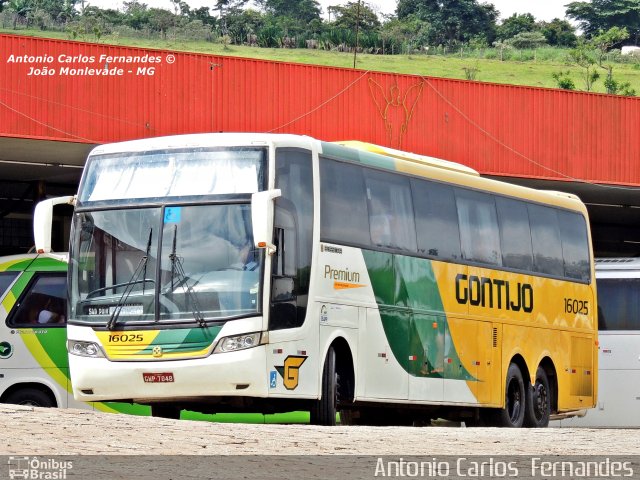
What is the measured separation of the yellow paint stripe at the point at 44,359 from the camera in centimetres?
1742

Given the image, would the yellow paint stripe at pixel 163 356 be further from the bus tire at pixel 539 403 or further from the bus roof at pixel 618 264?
the bus roof at pixel 618 264

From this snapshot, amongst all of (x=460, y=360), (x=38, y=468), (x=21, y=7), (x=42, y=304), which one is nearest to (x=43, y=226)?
(x=42, y=304)

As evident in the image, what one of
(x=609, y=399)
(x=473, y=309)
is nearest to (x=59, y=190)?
(x=609, y=399)

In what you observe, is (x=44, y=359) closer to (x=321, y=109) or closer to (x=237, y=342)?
(x=237, y=342)

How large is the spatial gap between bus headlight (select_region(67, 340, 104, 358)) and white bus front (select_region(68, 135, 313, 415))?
0.01 meters

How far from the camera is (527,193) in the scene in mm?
20984

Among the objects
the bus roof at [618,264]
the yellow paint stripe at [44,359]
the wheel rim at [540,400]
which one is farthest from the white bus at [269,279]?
the bus roof at [618,264]

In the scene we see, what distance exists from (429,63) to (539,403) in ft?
313

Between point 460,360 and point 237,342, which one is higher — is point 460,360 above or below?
above

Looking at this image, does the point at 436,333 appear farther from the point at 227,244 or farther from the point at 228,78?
the point at 228,78

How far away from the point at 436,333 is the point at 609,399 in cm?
721

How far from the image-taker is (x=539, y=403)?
68.9ft

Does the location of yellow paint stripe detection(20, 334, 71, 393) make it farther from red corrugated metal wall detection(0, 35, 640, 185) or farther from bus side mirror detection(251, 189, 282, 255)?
red corrugated metal wall detection(0, 35, 640, 185)

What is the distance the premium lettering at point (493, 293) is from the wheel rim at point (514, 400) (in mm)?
1046
